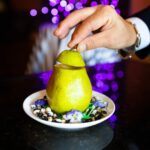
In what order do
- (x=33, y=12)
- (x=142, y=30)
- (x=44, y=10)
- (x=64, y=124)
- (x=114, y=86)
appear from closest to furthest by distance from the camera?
(x=64, y=124)
(x=114, y=86)
(x=142, y=30)
(x=44, y=10)
(x=33, y=12)

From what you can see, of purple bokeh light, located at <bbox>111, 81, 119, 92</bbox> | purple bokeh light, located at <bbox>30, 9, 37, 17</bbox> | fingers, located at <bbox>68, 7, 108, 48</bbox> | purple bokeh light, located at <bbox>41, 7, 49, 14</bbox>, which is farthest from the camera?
purple bokeh light, located at <bbox>30, 9, 37, 17</bbox>

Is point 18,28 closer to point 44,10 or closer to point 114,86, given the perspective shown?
point 44,10

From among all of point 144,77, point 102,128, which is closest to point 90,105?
point 102,128

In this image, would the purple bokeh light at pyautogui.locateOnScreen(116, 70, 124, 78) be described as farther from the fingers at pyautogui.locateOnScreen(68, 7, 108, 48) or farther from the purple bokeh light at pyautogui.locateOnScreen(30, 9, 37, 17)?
the purple bokeh light at pyautogui.locateOnScreen(30, 9, 37, 17)

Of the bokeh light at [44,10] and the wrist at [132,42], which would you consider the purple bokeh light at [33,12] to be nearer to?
the bokeh light at [44,10]

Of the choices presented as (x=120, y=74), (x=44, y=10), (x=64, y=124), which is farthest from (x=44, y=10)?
(x=64, y=124)

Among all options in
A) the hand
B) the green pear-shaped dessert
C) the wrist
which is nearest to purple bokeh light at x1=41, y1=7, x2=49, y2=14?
the wrist

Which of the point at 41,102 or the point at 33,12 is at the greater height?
the point at 41,102
